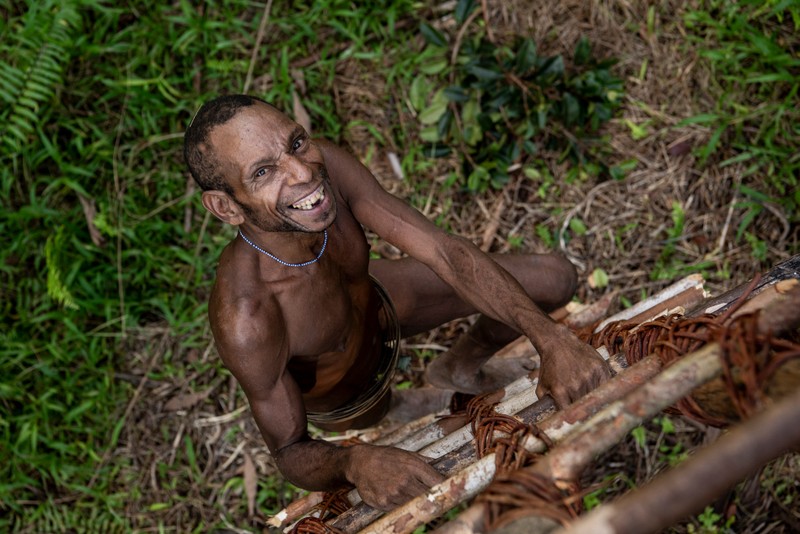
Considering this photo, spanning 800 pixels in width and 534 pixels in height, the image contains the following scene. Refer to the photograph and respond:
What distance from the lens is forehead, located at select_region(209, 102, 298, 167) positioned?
7.44 ft

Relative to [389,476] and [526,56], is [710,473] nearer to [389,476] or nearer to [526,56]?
[389,476]

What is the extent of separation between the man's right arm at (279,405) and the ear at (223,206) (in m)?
0.28

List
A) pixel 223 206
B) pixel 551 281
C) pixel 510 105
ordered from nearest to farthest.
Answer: pixel 223 206 < pixel 551 281 < pixel 510 105

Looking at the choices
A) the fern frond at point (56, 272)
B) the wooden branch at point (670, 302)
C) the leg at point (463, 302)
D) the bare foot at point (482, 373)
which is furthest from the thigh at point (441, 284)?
the fern frond at point (56, 272)

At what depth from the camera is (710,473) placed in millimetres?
1158

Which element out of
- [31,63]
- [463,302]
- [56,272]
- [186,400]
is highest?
[463,302]

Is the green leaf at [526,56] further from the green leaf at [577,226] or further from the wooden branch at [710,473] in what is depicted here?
the wooden branch at [710,473]

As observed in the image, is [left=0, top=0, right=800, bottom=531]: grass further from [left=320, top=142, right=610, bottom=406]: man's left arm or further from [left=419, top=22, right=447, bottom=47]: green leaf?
[left=320, top=142, right=610, bottom=406]: man's left arm

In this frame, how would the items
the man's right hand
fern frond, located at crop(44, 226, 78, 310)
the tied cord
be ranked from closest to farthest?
the man's right hand, the tied cord, fern frond, located at crop(44, 226, 78, 310)

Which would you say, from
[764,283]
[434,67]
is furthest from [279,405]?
[434,67]

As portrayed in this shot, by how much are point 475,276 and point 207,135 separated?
37.3 inches

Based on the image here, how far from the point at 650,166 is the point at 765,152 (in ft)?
1.72

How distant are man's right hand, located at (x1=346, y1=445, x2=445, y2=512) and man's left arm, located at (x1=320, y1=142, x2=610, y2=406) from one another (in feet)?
1.30

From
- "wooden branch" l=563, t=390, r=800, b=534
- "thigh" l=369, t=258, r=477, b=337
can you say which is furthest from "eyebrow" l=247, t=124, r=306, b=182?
"wooden branch" l=563, t=390, r=800, b=534
